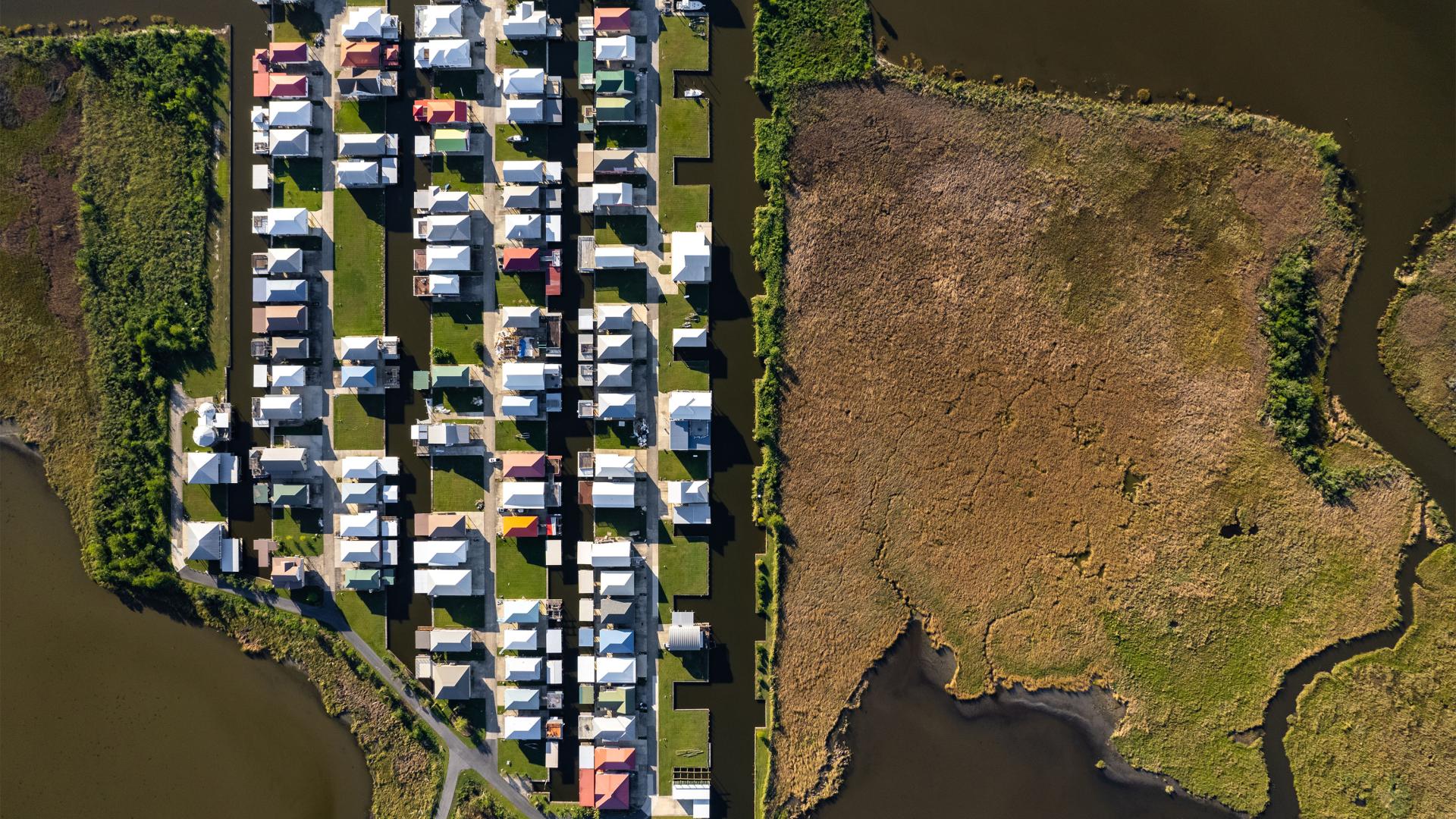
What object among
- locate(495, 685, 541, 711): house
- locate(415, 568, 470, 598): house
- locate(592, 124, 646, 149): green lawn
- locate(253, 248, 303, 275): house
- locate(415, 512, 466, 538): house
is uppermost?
locate(592, 124, 646, 149): green lawn

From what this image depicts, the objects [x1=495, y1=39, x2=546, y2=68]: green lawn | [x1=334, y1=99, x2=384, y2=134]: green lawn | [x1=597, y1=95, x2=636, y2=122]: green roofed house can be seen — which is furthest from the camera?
[x1=334, y1=99, x2=384, y2=134]: green lawn

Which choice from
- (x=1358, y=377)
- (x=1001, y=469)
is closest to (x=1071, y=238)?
(x=1001, y=469)

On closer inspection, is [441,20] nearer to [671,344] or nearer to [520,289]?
[520,289]

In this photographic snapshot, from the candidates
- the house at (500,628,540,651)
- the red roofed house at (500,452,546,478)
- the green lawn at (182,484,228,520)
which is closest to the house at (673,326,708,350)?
the red roofed house at (500,452,546,478)

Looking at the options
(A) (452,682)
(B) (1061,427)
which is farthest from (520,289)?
(B) (1061,427)

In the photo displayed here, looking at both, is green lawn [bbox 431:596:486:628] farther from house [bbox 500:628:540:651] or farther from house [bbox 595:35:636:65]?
house [bbox 595:35:636:65]

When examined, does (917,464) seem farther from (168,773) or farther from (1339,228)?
(168,773)
